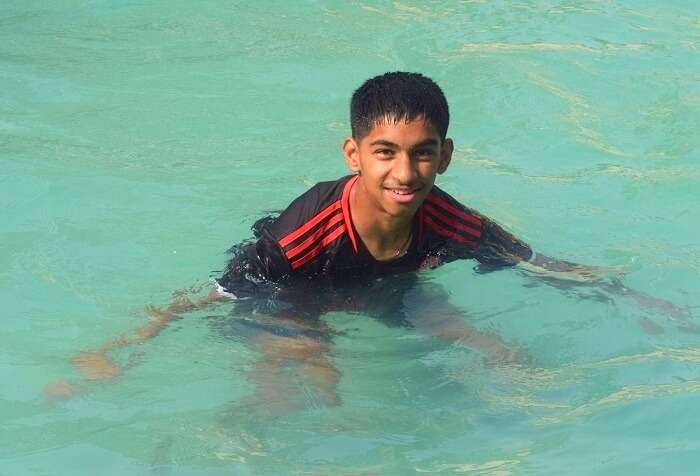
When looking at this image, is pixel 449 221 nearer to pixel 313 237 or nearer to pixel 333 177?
pixel 313 237

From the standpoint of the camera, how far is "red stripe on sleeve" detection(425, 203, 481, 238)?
4387mm

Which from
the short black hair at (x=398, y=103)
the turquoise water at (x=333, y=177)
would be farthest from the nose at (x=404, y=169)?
the turquoise water at (x=333, y=177)

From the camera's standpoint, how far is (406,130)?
4047 millimetres

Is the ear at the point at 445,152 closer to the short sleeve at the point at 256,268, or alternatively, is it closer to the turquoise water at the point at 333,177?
the short sleeve at the point at 256,268

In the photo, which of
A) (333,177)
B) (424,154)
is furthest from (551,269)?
(333,177)

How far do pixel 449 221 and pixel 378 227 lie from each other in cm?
29

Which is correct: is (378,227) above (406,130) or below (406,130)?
below

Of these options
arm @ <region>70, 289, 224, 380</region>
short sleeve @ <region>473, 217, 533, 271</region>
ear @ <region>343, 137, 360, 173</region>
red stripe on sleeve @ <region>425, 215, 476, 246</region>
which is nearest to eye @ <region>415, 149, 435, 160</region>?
ear @ <region>343, 137, 360, 173</region>

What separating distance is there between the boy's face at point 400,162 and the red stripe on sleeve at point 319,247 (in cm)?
20

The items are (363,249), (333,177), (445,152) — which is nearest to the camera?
(445,152)

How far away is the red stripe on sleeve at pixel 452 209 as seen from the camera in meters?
4.38

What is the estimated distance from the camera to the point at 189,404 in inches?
163

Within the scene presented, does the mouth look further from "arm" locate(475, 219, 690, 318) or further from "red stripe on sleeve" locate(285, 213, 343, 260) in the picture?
"arm" locate(475, 219, 690, 318)

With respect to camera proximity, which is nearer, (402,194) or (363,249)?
(402,194)
